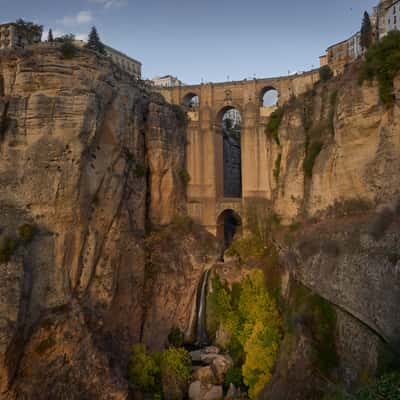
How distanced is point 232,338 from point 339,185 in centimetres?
888

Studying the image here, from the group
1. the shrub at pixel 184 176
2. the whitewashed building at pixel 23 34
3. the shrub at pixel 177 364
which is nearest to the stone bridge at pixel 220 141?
the shrub at pixel 184 176

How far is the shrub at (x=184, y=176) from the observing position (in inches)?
1144

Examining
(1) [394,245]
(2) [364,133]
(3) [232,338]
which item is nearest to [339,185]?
(2) [364,133]

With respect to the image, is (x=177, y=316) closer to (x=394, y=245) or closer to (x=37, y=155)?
(x=37, y=155)

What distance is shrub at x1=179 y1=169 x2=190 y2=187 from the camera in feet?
95.3

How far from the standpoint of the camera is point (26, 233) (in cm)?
1798

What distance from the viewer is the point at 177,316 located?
24.7 metres

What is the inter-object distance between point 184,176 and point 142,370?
13301 mm

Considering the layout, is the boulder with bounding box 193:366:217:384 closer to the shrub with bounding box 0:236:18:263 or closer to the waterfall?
the waterfall

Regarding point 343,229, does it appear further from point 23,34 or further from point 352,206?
point 23,34

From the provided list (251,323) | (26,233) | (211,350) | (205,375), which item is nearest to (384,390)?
(251,323)

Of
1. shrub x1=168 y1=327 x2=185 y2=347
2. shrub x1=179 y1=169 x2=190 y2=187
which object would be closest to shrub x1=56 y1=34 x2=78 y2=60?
shrub x1=179 y1=169 x2=190 y2=187

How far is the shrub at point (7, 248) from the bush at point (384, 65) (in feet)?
51.1

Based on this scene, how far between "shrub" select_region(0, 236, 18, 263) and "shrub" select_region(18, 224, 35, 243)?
0.36 m
